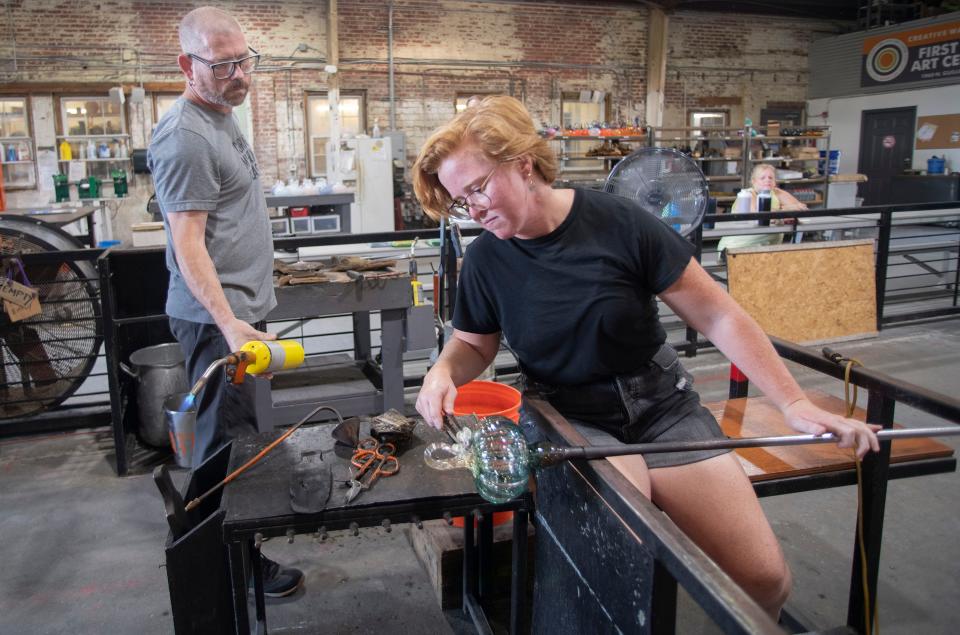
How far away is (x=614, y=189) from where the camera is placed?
11.2ft

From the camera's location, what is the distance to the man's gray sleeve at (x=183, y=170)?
7.18 ft

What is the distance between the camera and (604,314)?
5.36ft

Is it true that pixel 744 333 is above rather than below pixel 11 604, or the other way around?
above

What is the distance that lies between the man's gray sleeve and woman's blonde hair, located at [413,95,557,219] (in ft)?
2.90

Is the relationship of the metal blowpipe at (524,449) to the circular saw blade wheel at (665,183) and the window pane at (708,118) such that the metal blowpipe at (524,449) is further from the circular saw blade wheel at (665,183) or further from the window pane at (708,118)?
the window pane at (708,118)

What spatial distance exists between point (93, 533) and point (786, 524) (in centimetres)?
277

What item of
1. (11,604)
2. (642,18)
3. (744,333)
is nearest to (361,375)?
(11,604)

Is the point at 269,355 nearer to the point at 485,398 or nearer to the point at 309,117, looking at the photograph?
the point at 485,398

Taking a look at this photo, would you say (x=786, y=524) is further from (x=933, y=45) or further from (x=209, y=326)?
(x=933, y=45)

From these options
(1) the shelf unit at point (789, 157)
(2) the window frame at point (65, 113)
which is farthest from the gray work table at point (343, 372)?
(1) the shelf unit at point (789, 157)

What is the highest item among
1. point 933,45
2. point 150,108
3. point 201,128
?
point 933,45

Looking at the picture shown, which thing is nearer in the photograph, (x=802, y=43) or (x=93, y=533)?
(x=93, y=533)

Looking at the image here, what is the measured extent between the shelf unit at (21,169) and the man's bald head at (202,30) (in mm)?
10967

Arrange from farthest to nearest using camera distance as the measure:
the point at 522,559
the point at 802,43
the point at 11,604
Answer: the point at 802,43 → the point at 11,604 → the point at 522,559
